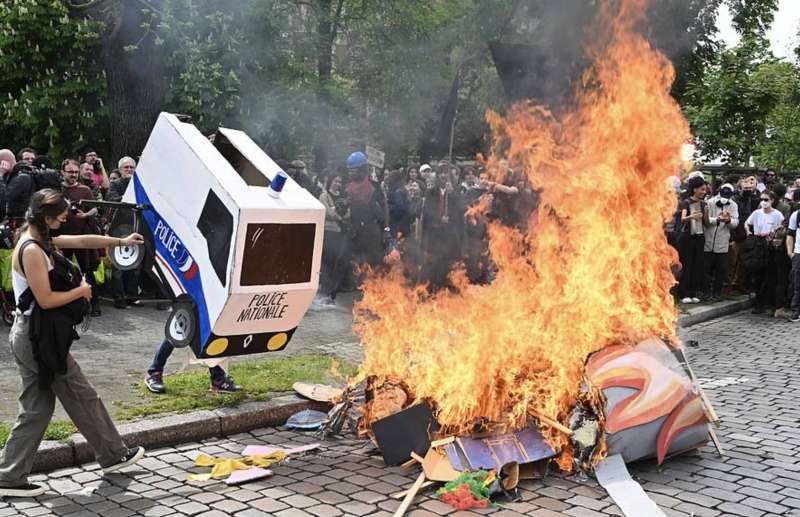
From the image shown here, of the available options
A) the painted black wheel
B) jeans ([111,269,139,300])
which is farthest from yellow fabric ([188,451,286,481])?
jeans ([111,269,139,300])

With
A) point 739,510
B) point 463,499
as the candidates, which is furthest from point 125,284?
point 739,510

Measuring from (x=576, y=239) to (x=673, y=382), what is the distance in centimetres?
139

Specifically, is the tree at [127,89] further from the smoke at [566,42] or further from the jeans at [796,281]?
the jeans at [796,281]

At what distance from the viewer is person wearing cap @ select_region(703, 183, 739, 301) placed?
12.9m

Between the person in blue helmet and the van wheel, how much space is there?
5901 mm

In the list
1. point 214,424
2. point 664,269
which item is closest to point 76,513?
point 214,424

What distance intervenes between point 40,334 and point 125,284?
20.2ft

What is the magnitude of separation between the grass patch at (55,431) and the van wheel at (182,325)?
875mm

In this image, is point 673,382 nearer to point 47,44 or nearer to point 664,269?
point 664,269

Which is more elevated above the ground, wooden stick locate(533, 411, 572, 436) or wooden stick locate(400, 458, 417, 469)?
wooden stick locate(533, 411, 572, 436)

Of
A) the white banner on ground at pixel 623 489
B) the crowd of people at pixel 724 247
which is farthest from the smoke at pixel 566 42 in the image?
the white banner on ground at pixel 623 489

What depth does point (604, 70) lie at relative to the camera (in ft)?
22.7

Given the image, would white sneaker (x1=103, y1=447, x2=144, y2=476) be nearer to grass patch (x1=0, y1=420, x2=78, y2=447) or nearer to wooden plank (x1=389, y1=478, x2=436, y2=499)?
grass patch (x1=0, y1=420, x2=78, y2=447)

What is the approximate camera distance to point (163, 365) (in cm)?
642
